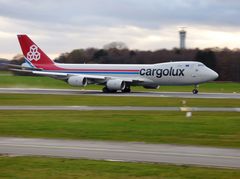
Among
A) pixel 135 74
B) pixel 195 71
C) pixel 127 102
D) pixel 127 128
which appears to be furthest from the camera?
pixel 135 74

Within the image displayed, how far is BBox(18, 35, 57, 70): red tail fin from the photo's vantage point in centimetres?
7292

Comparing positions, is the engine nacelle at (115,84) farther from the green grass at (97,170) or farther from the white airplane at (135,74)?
the green grass at (97,170)

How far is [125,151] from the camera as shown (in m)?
18.6

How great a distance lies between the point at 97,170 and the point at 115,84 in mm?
49892

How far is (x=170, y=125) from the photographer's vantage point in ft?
89.1

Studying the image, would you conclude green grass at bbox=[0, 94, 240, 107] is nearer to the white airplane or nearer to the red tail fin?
the white airplane

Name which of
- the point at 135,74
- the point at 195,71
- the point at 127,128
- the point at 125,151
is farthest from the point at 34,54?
the point at 125,151

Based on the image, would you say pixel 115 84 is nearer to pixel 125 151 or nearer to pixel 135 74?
pixel 135 74

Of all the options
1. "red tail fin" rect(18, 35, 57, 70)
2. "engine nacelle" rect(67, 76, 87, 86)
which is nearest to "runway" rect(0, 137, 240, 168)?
"engine nacelle" rect(67, 76, 87, 86)

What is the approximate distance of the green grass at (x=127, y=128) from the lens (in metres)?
22.6

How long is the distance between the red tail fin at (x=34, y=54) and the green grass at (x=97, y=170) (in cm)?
5626

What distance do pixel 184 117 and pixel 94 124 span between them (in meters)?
6.58

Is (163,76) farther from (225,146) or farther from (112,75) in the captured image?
(225,146)

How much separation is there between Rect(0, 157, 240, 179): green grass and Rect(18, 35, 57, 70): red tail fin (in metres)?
56.3
